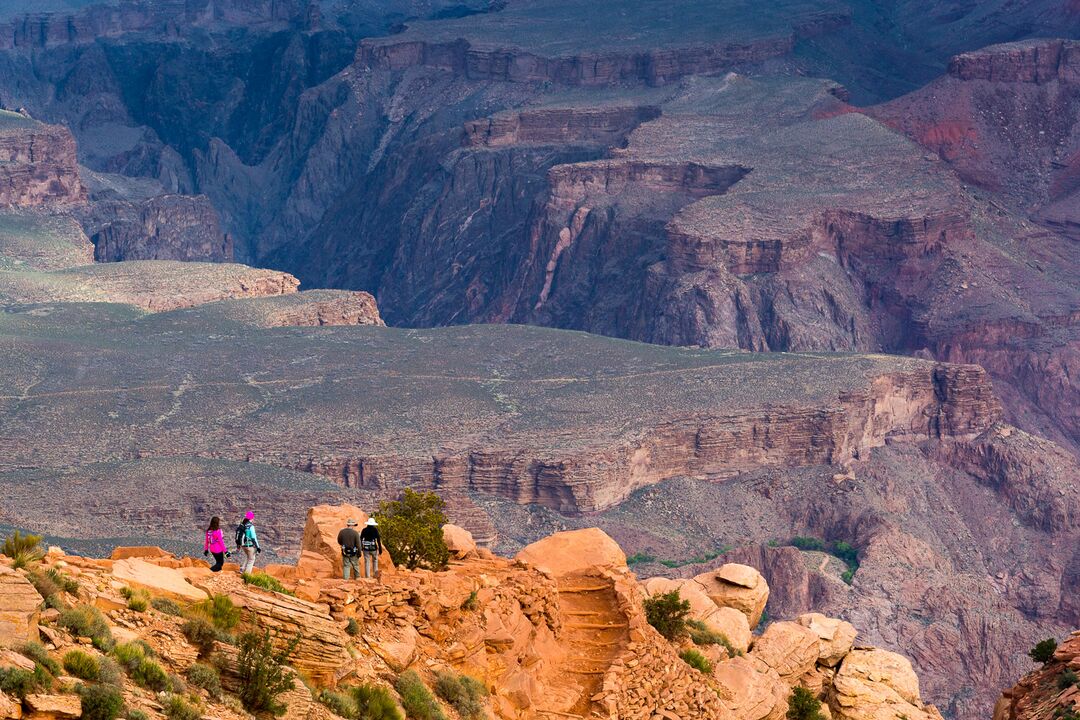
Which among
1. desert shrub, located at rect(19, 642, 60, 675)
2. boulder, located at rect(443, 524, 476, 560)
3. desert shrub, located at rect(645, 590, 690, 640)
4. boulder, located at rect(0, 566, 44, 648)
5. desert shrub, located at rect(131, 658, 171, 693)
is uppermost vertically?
boulder, located at rect(0, 566, 44, 648)

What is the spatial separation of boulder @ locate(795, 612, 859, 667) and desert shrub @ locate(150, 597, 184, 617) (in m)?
19.1

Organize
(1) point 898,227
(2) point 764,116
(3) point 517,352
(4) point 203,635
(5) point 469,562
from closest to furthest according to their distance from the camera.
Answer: (4) point 203,635 → (5) point 469,562 → (3) point 517,352 → (1) point 898,227 → (2) point 764,116

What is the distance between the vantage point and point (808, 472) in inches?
4336

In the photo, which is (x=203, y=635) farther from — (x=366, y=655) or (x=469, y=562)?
(x=469, y=562)

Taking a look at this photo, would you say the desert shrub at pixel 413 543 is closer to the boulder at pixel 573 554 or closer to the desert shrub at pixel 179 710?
the boulder at pixel 573 554

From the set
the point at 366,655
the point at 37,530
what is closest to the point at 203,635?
the point at 366,655

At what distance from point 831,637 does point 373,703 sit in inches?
697

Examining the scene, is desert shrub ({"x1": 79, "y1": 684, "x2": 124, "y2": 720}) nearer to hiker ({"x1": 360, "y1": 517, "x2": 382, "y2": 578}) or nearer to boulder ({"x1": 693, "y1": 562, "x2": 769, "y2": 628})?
hiker ({"x1": 360, "y1": 517, "x2": 382, "y2": 578})

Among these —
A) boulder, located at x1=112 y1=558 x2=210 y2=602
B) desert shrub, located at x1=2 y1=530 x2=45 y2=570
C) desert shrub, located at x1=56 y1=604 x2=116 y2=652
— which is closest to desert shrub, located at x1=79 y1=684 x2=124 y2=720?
desert shrub, located at x1=56 y1=604 x2=116 y2=652

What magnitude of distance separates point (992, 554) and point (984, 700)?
64.5ft

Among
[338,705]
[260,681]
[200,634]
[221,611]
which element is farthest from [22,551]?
[338,705]

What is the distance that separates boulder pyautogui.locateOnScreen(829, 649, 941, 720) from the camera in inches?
1905

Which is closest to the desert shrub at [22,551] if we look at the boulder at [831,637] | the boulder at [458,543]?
the boulder at [458,543]

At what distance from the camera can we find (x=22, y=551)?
Answer: 109 ft
